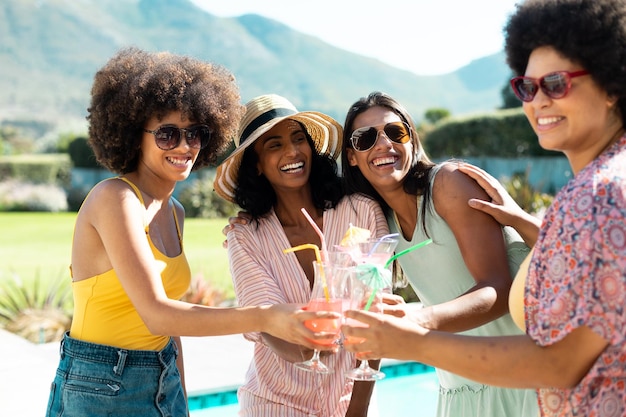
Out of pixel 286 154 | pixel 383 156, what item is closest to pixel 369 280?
pixel 383 156

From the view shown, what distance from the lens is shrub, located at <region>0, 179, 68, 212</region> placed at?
2911 centimetres

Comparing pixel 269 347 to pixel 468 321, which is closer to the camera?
pixel 468 321

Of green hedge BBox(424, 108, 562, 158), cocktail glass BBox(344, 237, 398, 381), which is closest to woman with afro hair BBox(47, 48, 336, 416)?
cocktail glass BBox(344, 237, 398, 381)

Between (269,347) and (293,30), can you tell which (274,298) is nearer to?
(269,347)

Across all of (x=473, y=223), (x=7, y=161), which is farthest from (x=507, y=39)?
(x=7, y=161)

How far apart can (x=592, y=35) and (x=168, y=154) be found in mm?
1806

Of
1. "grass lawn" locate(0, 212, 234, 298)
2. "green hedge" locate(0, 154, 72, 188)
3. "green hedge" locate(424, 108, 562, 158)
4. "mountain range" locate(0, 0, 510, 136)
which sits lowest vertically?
"grass lawn" locate(0, 212, 234, 298)

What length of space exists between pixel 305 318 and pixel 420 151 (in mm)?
1264

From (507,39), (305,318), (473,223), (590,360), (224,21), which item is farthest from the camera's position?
(224,21)

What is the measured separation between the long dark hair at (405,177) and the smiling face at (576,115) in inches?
47.5

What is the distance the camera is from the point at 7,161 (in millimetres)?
35875

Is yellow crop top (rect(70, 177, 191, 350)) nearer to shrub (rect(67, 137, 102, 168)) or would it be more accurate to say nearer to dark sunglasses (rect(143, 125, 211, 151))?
dark sunglasses (rect(143, 125, 211, 151))

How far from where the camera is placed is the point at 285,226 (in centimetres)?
372

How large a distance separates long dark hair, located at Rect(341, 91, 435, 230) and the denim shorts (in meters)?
1.28
